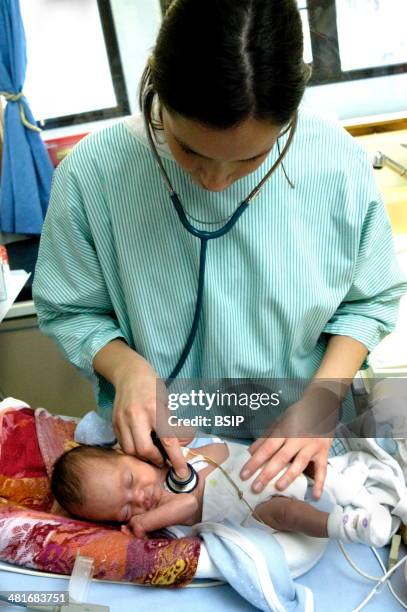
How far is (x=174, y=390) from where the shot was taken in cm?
104

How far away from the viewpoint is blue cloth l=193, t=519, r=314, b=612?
841 mm

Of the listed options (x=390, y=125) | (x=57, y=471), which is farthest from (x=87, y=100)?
(x=57, y=471)

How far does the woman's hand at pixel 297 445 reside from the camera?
83 centimetres

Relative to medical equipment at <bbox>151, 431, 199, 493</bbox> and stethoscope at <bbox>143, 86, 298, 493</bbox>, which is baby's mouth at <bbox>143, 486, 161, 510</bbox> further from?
stethoscope at <bbox>143, 86, 298, 493</bbox>

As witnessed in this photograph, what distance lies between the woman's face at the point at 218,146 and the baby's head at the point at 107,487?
61cm

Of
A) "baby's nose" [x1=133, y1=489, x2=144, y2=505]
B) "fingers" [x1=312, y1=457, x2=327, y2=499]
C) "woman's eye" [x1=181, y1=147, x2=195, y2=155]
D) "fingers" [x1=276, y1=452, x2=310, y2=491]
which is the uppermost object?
"woman's eye" [x1=181, y1=147, x2=195, y2=155]

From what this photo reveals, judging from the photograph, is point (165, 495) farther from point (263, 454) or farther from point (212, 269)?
point (212, 269)

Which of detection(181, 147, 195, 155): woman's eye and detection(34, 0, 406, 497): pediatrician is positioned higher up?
detection(181, 147, 195, 155): woman's eye

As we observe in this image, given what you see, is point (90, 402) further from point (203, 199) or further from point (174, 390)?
point (203, 199)

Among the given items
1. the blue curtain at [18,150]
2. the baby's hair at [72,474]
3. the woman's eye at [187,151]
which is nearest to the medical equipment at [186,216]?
the woman's eye at [187,151]

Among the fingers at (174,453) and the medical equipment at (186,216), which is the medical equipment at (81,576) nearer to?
the fingers at (174,453)

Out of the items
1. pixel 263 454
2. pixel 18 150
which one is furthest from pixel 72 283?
pixel 18 150

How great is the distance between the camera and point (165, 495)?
109 cm

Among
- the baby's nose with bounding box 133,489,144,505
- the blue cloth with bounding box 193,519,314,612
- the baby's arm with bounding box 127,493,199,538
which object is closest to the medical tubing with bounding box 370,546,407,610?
the blue cloth with bounding box 193,519,314,612
